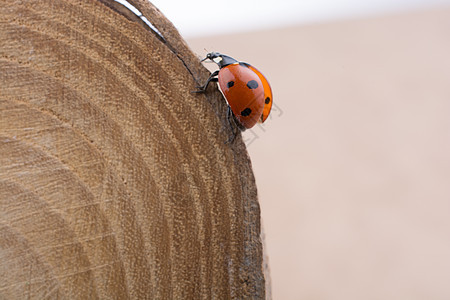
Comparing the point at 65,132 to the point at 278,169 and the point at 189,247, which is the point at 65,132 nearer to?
the point at 189,247

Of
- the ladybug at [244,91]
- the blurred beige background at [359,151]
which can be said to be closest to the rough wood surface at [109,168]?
the ladybug at [244,91]

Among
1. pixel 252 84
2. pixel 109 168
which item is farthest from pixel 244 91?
pixel 109 168

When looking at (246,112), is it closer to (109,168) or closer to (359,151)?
(109,168)

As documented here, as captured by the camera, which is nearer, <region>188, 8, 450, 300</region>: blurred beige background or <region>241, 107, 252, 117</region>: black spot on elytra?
<region>241, 107, 252, 117</region>: black spot on elytra

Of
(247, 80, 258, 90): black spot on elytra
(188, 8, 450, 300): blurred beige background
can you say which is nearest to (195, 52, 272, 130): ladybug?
(247, 80, 258, 90): black spot on elytra

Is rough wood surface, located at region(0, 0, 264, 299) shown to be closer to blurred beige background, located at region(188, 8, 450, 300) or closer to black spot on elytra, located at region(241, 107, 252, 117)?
black spot on elytra, located at region(241, 107, 252, 117)
